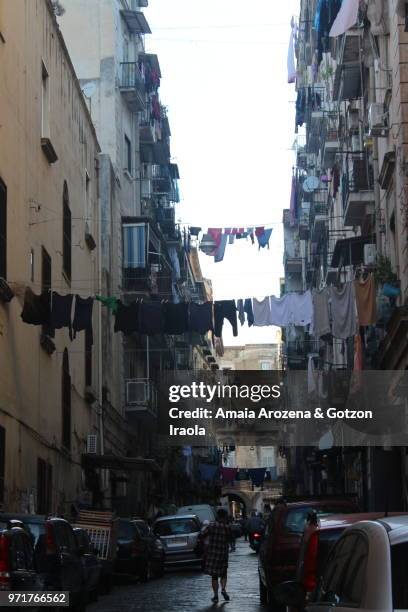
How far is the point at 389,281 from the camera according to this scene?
2498 centimetres

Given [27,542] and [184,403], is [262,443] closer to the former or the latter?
[184,403]

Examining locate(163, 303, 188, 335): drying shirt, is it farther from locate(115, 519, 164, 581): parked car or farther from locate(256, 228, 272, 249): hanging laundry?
locate(256, 228, 272, 249): hanging laundry

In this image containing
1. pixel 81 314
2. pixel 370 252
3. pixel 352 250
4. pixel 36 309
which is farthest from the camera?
pixel 352 250

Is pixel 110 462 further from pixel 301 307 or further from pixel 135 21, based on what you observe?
pixel 135 21

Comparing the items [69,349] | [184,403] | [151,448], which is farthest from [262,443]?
[69,349]

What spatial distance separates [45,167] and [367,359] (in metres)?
10.4

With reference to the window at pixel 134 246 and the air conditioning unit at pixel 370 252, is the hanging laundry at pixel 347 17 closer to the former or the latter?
the air conditioning unit at pixel 370 252

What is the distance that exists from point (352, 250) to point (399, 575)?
92.8ft

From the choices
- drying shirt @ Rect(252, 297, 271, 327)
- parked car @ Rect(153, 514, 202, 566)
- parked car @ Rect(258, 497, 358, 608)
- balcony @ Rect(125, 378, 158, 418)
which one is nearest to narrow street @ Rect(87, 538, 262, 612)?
parked car @ Rect(153, 514, 202, 566)

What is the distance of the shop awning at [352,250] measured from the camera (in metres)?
32.7

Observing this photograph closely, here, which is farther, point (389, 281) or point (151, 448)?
point (151, 448)

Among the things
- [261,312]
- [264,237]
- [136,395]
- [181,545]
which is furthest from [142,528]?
[136,395]

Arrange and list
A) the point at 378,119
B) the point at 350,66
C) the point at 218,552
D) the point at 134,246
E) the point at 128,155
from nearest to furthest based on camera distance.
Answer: the point at 218,552, the point at 378,119, the point at 350,66, the point at 134,246, the point at 128,155

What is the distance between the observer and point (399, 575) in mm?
5367
